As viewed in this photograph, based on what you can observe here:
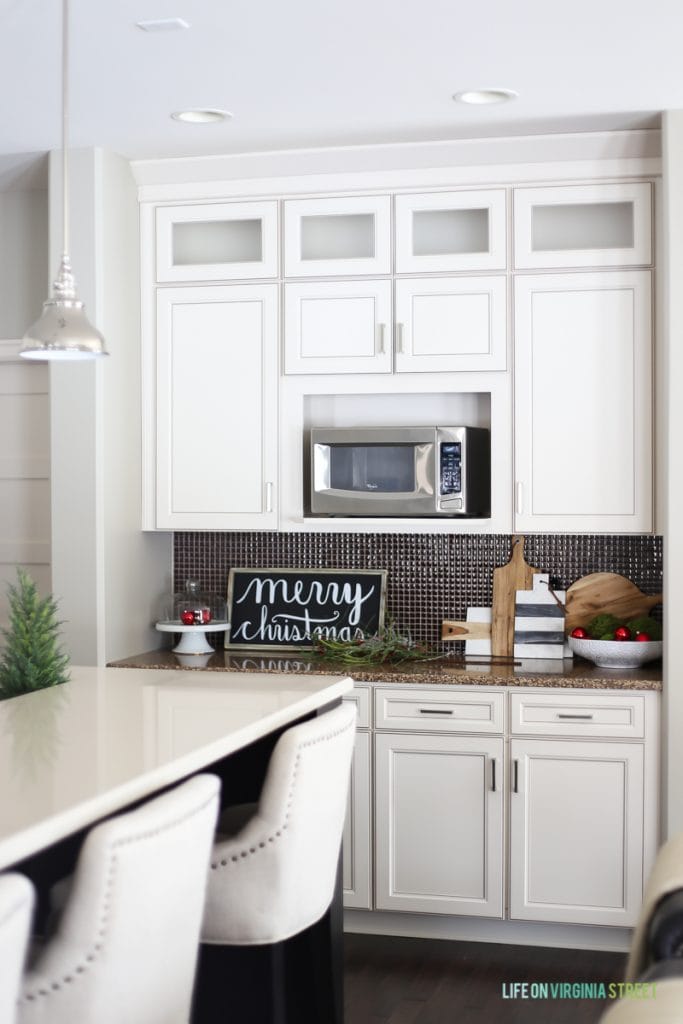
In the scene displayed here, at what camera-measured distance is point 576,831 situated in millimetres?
3875

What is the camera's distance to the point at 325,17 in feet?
9.93

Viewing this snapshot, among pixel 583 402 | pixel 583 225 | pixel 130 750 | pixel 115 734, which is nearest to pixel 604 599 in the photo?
pixel 583 402

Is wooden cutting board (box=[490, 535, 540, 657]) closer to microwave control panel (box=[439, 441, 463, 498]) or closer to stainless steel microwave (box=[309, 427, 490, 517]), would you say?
stainless steel microwave (box=[309, 427, 490, 517])

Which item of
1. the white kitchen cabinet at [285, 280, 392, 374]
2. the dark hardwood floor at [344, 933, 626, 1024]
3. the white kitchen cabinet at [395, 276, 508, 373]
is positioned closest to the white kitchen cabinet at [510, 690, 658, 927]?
the dark hardwood floor at [344, 933, 626, 1024]

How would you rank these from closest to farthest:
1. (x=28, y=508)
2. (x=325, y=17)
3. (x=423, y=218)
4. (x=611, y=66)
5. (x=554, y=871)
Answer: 1. (x=325, y=17)
2. (x=611, y=66)
3. (x=554, y=871)
4. (x=423, y=218)
5. (x=28, y=508)

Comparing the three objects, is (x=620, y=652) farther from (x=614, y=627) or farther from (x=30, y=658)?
(x=30, y=658)

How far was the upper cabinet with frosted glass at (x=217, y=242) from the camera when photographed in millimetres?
4293

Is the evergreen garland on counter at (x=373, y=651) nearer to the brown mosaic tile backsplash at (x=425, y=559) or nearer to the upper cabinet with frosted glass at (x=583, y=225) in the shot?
the brown mosaic tile backsplash at (x=425, y=559)

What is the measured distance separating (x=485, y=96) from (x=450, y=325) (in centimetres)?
80

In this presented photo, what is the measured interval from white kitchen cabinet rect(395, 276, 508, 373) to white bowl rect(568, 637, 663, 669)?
A: 98cm

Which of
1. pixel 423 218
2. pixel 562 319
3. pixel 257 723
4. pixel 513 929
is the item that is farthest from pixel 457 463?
pixel 257 723

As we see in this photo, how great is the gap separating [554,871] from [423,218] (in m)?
2.20

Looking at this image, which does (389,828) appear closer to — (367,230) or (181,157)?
(367,230)

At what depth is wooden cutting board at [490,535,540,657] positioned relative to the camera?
4.41 m
